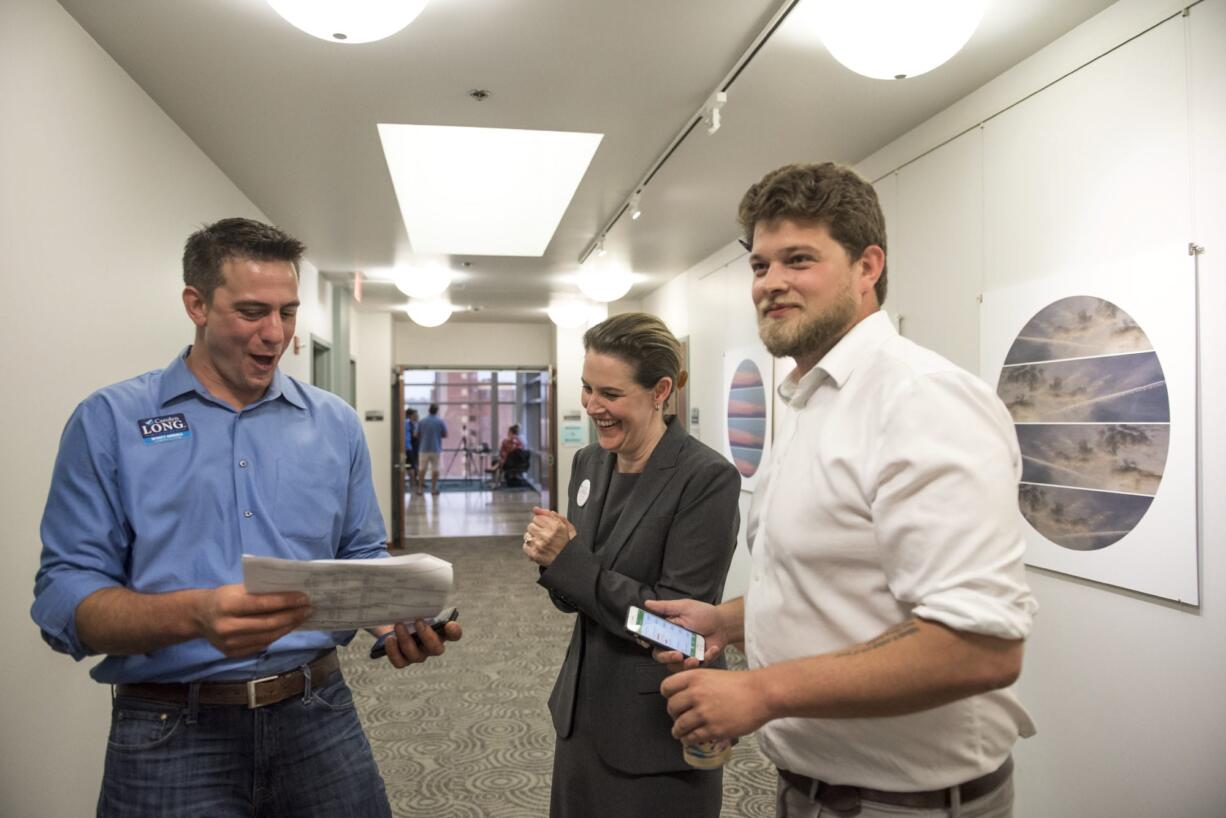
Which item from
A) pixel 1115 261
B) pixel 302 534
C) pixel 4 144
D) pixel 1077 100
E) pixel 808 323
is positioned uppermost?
pixel 1077 100

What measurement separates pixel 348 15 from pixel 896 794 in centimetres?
214

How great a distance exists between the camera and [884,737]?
1.19 metres

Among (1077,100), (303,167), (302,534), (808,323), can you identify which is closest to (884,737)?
(808,323)

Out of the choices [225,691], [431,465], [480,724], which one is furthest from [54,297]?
[431,465]

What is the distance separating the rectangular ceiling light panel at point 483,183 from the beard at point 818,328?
2.99 m

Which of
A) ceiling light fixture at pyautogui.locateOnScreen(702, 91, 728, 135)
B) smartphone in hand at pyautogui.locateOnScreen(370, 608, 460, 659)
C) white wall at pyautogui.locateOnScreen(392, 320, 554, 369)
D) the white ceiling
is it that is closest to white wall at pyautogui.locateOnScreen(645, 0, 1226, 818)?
the white ceiling

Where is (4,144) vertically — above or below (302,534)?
above

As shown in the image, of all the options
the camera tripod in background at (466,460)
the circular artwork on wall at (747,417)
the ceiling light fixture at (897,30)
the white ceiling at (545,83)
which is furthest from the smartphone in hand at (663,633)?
the camera tripod in background at (466,460)

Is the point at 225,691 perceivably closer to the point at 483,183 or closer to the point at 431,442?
the point at 483,183

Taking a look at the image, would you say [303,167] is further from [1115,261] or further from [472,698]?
[1115,261]

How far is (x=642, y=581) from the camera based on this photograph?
173cm

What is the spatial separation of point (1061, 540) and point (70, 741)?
358 cm

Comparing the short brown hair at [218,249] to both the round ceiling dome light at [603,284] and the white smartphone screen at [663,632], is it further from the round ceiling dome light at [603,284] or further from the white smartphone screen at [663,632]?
the round ceiling dome light at [603,284]

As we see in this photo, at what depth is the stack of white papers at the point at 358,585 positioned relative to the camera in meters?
1.23
